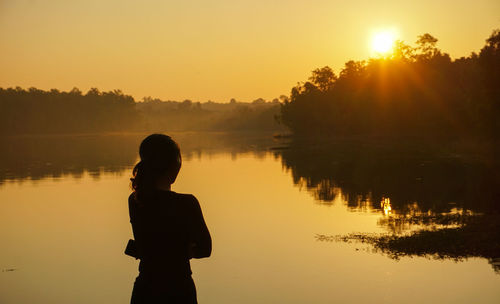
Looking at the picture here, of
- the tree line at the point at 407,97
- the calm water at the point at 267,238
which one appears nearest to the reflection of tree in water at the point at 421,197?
the calm water at the point at 267,238

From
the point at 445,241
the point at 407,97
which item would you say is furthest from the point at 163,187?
the point at 407,97

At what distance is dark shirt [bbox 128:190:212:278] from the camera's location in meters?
5.12

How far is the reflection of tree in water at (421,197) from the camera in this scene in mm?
19359

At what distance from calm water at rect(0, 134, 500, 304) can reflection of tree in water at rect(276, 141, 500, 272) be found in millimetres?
159

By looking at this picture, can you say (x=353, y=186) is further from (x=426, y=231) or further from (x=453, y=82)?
(x=453, y=82)

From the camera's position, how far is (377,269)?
17.3 m

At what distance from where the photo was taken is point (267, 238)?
2328 cm

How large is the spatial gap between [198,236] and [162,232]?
1.09 ft

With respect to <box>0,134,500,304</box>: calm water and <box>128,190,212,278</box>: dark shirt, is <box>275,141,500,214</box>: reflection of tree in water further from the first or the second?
<box>128,190,212,278</box>: dark shirt

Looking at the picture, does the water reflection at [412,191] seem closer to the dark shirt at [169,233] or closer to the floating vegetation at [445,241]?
the floating vegetation at [445,241]

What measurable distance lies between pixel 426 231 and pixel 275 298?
28.2ft

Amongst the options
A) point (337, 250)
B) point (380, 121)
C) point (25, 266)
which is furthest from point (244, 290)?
point (380, 121)

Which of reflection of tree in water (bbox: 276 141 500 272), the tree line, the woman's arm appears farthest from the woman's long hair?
the tree line

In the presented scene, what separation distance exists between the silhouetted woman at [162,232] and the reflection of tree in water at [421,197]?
1382 cm
